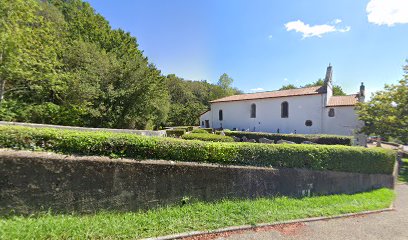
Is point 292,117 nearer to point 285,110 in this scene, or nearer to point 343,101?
point 285,110

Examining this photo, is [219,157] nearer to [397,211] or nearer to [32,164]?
[32,164]

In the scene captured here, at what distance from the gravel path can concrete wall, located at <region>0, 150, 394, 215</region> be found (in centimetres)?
141

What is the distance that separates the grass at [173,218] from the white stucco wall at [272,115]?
2484 centimetres

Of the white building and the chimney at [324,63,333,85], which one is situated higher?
the chimney at [324,63,333,85]

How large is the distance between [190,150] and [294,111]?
1157 inches

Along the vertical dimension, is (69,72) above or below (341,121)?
above

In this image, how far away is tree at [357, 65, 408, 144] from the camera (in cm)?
1528

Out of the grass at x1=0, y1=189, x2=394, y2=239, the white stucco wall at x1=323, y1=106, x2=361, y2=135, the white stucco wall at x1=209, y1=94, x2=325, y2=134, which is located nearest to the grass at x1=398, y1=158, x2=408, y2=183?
the grass at x1=0, y1=189, x2=394, y2=239

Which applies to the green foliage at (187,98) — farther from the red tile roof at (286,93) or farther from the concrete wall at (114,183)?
the concrete wall at (114,183)

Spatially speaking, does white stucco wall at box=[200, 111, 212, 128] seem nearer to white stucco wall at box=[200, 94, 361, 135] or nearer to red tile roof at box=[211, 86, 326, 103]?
white stucco wall at box=[200, 94, 361, 135]

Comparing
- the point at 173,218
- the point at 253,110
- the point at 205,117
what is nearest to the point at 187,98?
the point at 205,117

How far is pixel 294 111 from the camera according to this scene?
3177cm

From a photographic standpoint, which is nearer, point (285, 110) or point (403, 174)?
point (403, 174)

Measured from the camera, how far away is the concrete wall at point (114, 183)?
4.01 meters
